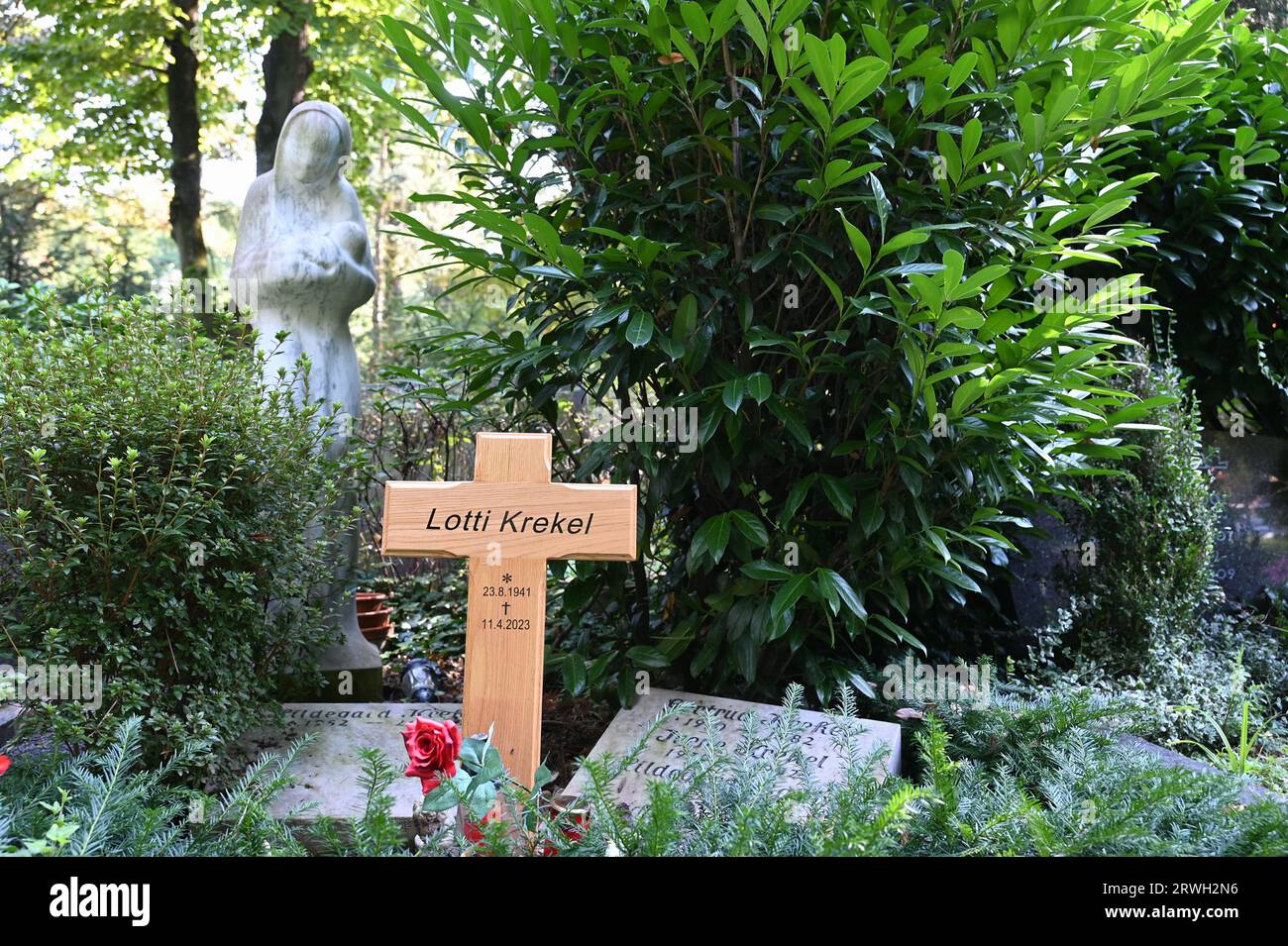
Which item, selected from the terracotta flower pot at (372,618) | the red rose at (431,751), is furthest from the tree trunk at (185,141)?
the red rose at (431,751)

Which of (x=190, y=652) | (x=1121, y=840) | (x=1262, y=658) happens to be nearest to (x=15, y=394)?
(x=190, y=652)

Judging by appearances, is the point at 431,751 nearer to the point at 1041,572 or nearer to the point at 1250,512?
the point at 1041,572

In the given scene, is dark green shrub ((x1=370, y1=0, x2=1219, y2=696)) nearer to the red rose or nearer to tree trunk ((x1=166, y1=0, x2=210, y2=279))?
the red rose

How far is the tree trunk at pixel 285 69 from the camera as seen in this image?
10.5 m

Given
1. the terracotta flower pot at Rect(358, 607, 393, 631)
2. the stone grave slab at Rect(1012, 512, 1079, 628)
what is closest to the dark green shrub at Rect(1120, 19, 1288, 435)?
the stone grave slab at Rect(1012, 512, 1079, 628)

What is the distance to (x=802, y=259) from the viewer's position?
11.7ft

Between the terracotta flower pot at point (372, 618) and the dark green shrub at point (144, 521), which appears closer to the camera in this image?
the dark green shrub at point (144, 521)

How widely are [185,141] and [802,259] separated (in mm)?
10391

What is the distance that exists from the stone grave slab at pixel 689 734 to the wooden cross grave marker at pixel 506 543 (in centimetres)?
53

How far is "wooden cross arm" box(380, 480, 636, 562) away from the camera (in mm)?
2873

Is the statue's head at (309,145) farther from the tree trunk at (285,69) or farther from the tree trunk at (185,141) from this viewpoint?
the tree trunk at (185,141)

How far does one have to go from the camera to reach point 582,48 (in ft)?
12.2

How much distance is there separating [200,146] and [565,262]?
37.4 ft

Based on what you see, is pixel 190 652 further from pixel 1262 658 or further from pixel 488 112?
pixel 1262 658
